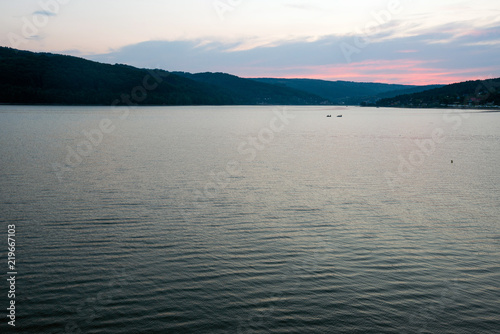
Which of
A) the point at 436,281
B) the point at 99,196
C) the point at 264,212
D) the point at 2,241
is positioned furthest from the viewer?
the point at 99,196

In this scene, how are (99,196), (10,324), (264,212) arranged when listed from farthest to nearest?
(99,196), (264,212), (10,324)

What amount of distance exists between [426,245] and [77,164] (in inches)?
1467

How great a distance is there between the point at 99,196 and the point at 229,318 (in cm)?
1934

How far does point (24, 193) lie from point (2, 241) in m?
11.5

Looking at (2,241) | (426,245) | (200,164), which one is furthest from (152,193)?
(426,245)

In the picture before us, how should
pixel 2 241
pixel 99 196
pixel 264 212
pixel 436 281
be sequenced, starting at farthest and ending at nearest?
pixel 99 196 → pixel 264 212 → pixel 2 241 → pixel 436 281

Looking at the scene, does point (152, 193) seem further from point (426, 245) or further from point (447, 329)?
point (447, 329)

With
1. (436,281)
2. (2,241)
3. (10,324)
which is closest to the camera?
(10,324)

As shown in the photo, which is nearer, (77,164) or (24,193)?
(24,193)

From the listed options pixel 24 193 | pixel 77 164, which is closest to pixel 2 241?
pixel 24 193

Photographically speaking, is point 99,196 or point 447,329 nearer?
point 447,329

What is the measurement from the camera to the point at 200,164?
4672 centimetres

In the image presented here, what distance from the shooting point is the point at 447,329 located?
12.5 meters

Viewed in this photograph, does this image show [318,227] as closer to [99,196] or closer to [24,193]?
A: [99,196]
